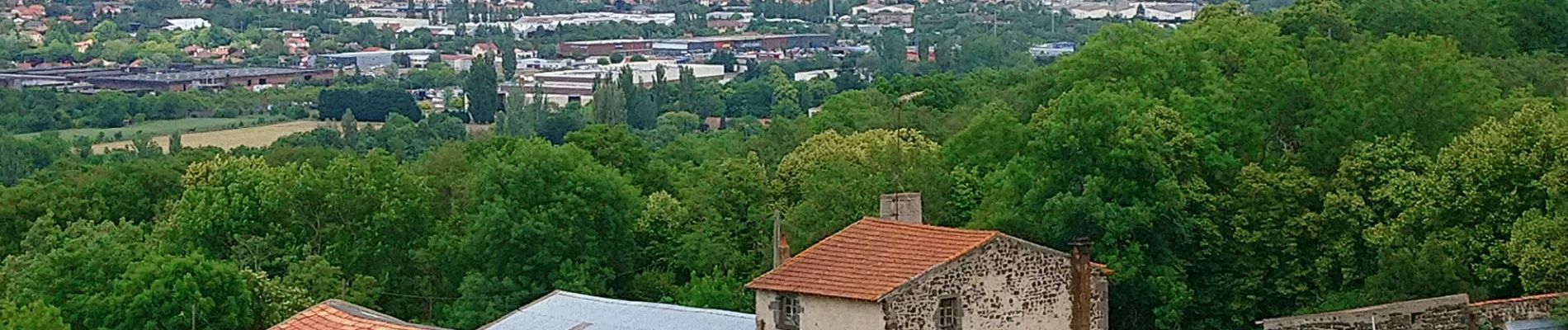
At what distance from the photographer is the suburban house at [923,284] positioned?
2891 cm

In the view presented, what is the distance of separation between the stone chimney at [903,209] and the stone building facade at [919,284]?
2.40 metres

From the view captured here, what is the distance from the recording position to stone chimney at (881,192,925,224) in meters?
33.2

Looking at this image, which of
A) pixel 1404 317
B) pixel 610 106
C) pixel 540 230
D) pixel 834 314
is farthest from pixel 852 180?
pixel 610 106

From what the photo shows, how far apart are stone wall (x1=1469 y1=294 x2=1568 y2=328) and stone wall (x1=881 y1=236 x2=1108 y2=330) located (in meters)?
4.86

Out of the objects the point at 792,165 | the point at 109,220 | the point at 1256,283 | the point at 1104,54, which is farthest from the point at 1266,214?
the point at 109,220

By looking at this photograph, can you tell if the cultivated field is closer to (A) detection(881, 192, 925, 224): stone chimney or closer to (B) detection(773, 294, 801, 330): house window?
(A) detection(881, 192, 925, 224): stone chimney

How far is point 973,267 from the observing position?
29.5m

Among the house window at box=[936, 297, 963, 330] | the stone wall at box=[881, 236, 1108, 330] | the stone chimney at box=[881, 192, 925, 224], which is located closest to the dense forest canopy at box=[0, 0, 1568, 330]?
the stone chimney at box=[881, 192, 925, 224]

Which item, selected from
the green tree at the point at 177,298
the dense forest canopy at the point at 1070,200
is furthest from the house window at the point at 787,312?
the green tree at the point at 177,298

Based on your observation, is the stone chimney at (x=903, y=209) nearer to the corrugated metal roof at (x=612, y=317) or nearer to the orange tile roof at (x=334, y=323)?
the corrugated metal roof at (x=612, y=317)

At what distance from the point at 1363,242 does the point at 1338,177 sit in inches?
65.2

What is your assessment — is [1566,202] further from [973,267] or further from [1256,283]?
[973,267]

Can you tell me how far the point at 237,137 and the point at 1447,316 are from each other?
12410cm

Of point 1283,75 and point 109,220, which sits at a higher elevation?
point 1283,75
